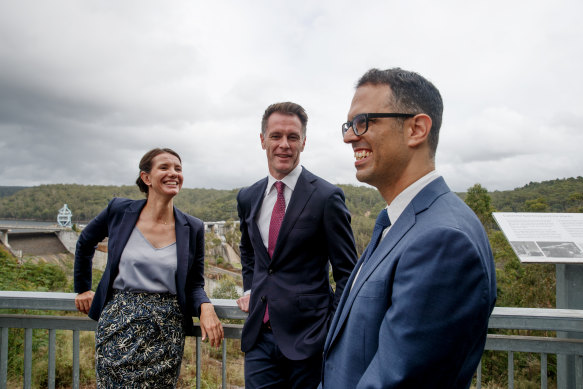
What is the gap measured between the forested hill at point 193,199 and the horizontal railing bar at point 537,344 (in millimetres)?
23897

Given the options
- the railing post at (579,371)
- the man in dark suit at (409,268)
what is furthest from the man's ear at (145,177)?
the railing post at (579,371)

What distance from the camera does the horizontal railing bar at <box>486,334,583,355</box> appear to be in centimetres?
198

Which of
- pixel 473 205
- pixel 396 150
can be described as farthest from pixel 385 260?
pixel 473 205

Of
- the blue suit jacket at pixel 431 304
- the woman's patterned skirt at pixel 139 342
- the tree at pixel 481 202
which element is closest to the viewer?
the blue suit jacket at pixel 431 304

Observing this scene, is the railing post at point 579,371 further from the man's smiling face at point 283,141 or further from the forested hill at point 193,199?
the forested hill at point 193,199

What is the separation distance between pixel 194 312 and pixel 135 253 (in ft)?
1.72

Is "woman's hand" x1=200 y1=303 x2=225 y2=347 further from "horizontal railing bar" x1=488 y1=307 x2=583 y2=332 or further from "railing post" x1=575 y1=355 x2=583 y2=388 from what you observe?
"railing post" x1=575 y1=355 x2=583 y2=388

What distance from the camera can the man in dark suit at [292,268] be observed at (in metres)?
1.97

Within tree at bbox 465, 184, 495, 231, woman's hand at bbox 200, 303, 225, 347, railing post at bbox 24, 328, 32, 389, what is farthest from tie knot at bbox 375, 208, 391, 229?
tree at bbox 465, 184, 495, 231

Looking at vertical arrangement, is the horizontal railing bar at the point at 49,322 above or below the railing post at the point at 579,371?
above

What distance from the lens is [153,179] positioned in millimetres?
2480

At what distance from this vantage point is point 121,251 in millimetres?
2291

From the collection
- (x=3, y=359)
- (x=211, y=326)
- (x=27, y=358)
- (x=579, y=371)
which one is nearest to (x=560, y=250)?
(x=579, y=371)

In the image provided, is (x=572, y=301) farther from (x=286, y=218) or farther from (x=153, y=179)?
(x=153, y=179)
